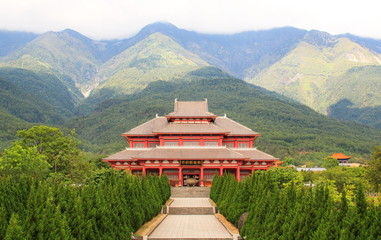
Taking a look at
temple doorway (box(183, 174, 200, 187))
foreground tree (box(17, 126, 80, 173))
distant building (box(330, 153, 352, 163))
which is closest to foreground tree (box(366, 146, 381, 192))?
temple doorway (box(183, 174, 200, 187))

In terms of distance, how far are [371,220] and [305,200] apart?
2.40 metres

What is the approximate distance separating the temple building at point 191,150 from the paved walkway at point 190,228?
1419cm

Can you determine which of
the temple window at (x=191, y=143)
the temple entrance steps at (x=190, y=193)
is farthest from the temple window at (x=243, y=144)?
the temple entrance steps at (x=190, y=193)

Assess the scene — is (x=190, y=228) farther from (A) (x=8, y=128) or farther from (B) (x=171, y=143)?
(A) (x=8, y=128)

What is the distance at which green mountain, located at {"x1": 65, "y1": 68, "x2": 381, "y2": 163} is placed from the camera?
273 feet

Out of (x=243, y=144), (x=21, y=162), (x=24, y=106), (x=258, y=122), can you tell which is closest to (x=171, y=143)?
(x=243, y=144)

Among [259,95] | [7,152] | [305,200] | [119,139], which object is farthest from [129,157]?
[259,95]

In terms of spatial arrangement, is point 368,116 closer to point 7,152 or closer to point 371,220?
point 7,152

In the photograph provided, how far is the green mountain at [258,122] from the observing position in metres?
83.1

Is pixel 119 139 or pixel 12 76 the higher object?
pixel 12 76

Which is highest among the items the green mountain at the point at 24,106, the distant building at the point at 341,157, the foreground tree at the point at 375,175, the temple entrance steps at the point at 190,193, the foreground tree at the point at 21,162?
the green mountain at the point at 24,106

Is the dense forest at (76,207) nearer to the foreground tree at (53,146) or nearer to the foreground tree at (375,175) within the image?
the foreground tree at (53,146)

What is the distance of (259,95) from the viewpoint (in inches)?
4855

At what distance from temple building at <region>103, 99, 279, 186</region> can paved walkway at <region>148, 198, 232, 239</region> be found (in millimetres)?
14188
